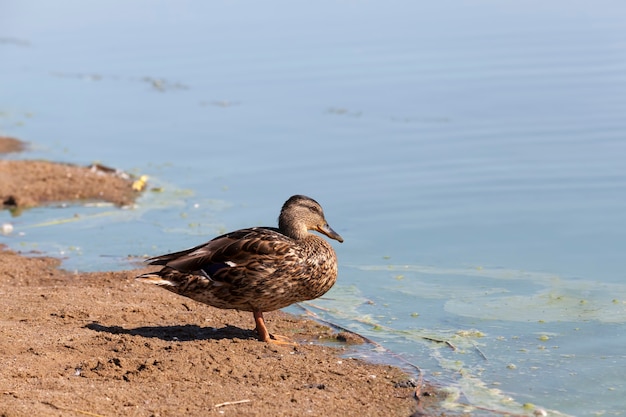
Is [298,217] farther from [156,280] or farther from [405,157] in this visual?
[405,157]

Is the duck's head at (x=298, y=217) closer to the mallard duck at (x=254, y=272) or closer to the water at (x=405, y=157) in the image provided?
the mallard duck at (x=254, y=272)

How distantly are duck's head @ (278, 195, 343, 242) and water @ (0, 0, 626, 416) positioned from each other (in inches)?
30.5

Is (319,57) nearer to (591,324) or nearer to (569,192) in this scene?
(569,192)

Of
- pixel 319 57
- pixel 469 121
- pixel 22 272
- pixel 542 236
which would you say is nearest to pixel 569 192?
pixel 542 236

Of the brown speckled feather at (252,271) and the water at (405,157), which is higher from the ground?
the water at (405,157)

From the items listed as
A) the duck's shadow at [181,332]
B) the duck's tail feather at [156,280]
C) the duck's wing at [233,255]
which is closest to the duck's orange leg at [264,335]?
the duck's shadow at [181,332]

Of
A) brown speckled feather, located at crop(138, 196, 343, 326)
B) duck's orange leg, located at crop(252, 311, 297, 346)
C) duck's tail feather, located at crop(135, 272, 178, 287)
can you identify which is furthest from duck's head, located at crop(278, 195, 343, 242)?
duck's tail feather, located at crop(135, 272, 178, 287)

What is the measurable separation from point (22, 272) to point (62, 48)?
14535 millimetres

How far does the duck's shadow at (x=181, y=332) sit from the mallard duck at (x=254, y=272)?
0.60 ft

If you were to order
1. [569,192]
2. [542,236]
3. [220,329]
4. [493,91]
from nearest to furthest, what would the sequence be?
[220,329] < [542,236] < [569,192] < [493,91]

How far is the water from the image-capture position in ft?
24.6

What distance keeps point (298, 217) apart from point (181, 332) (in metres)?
1.15

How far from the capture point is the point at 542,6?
2444 cm

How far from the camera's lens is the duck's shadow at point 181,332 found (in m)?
7.07
